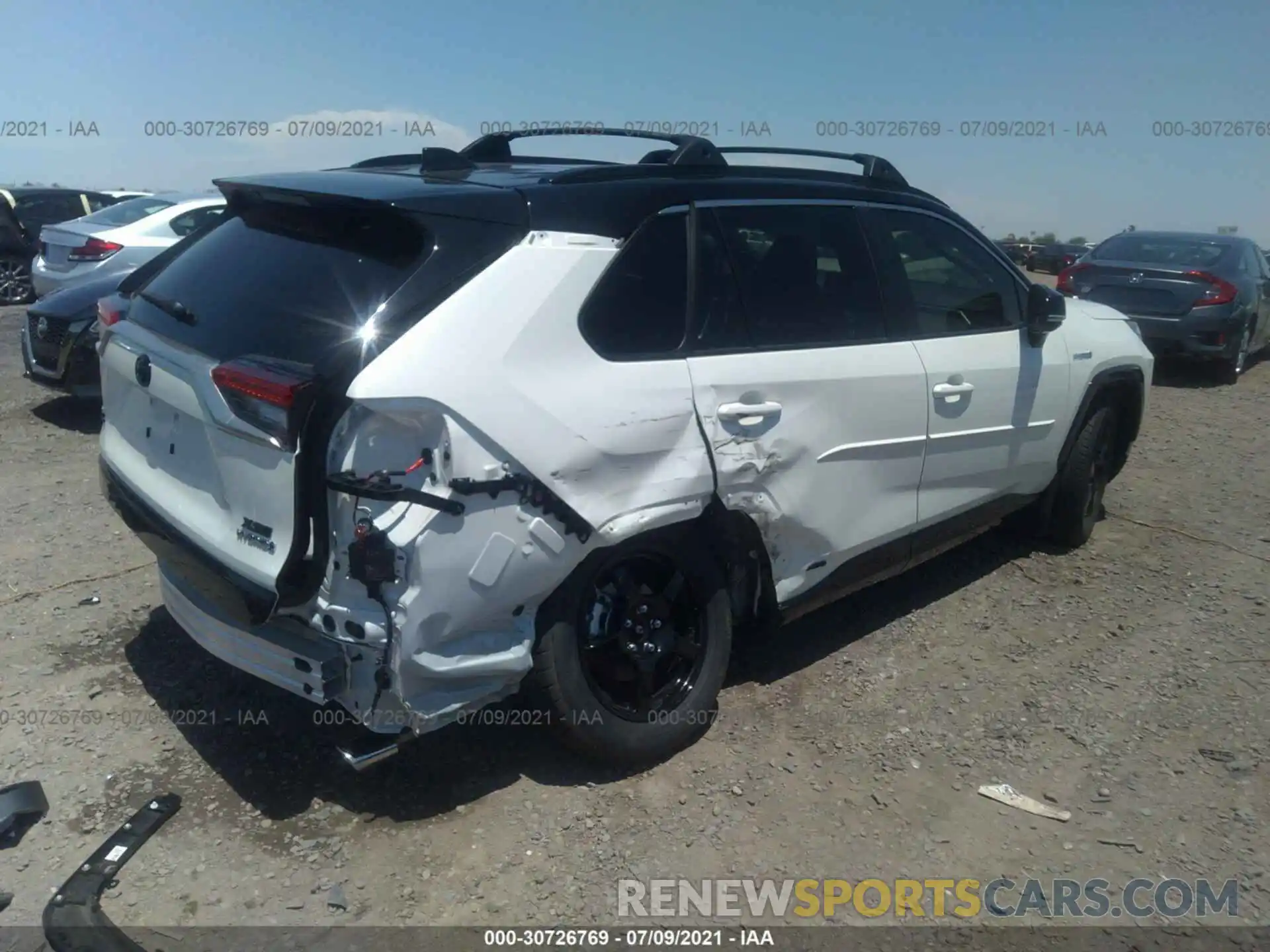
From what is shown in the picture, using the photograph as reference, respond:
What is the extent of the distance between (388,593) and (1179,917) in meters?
2.40

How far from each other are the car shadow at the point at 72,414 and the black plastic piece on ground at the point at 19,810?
464 cm

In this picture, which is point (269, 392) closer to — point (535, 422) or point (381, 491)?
point (381, 491)

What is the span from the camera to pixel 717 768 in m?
3.51

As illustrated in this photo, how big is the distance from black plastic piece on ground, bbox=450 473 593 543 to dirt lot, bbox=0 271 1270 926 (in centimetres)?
97

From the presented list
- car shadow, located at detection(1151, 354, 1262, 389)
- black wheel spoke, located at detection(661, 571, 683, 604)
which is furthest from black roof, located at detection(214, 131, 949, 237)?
car shadow, located at detection(1151, 354, 1262, 389)

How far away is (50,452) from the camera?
22.1 feet

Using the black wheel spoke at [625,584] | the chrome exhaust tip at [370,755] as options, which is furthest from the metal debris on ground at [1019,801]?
the chrome exhaust tip at [370,755]

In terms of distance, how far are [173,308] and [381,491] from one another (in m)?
1.13

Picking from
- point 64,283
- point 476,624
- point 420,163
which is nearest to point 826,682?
point 476,624

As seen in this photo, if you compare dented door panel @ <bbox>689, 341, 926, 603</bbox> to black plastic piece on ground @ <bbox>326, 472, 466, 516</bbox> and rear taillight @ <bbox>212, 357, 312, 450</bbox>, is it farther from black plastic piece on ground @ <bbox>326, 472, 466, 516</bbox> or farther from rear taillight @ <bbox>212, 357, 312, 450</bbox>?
rear taillight @ <bbox>212, 357, 312, 450</bbox>

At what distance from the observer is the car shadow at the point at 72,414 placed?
289 inches

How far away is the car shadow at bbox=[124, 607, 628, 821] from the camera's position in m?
3.28

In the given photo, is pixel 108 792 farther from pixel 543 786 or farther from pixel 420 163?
pixel 420 163

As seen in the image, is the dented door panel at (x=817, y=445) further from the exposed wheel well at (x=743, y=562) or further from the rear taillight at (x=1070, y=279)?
the rear taillight at (x=1070, y=279)
